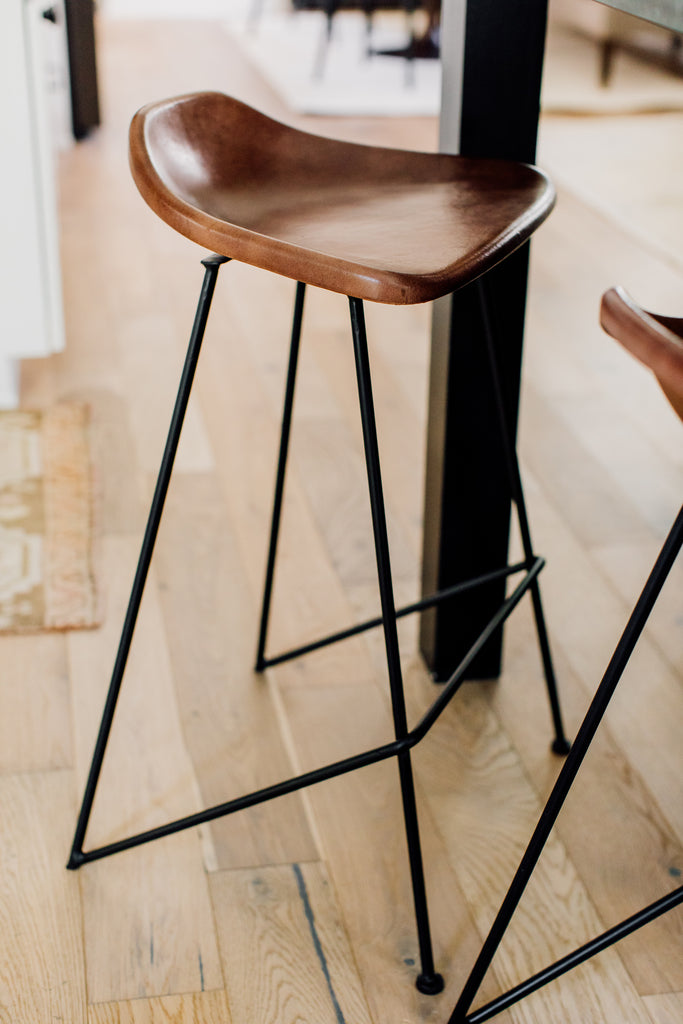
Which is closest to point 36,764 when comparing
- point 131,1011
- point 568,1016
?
point 131,1011

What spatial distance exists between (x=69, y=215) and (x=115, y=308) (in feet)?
Answer: 2.40

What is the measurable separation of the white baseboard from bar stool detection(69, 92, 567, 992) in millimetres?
1072

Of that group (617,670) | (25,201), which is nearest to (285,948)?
(617,670)

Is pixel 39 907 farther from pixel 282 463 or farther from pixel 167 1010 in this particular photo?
pixel 282 463

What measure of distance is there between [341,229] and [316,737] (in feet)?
2.18

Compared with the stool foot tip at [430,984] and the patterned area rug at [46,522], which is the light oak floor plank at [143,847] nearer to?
the patterned area rug at [46,522]

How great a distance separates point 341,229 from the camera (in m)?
1.04

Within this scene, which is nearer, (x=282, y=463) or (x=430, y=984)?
(x=430, y=984)

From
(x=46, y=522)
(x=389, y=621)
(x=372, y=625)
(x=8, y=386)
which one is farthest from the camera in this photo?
(x=8, y=386)

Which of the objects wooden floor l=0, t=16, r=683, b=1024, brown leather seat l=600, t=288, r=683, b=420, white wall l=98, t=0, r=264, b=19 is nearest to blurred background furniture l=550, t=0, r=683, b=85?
white wall l=98, t=0, r=264, b=19

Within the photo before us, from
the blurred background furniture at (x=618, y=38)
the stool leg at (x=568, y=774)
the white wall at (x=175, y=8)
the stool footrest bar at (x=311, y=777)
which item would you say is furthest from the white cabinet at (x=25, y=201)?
the white wall at (x=175, y=8)

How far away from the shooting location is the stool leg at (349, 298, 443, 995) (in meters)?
0.95

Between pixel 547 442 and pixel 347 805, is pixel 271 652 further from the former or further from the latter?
pixel 547 442

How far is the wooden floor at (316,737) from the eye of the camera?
1.13m
